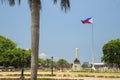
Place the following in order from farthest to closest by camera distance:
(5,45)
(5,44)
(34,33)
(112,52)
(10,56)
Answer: (5,45), (5,44), (10,56), (112,52), (34,33)

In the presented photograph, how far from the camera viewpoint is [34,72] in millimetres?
18969

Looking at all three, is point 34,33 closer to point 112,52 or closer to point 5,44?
point 112,52

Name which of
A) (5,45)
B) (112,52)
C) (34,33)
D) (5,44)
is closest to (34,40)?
(34,33)

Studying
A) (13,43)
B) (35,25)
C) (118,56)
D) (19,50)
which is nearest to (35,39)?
(35,25)

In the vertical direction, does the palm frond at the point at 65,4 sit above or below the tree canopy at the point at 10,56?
below

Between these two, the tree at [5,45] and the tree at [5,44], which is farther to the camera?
the tree at [5,44]

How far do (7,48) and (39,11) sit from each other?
123m

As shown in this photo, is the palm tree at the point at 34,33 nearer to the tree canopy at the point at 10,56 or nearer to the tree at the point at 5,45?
the tree canopy at the point at 10,56

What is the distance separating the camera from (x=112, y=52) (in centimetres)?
12938

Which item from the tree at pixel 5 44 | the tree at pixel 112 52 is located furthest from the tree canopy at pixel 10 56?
the tree at pixel 112 52

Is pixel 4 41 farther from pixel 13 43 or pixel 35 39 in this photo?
pixel 35 39

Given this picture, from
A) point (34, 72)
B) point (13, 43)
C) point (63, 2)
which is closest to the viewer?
point (34, 72)

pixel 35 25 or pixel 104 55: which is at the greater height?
pixel 104 55

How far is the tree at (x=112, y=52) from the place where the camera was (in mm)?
128000
